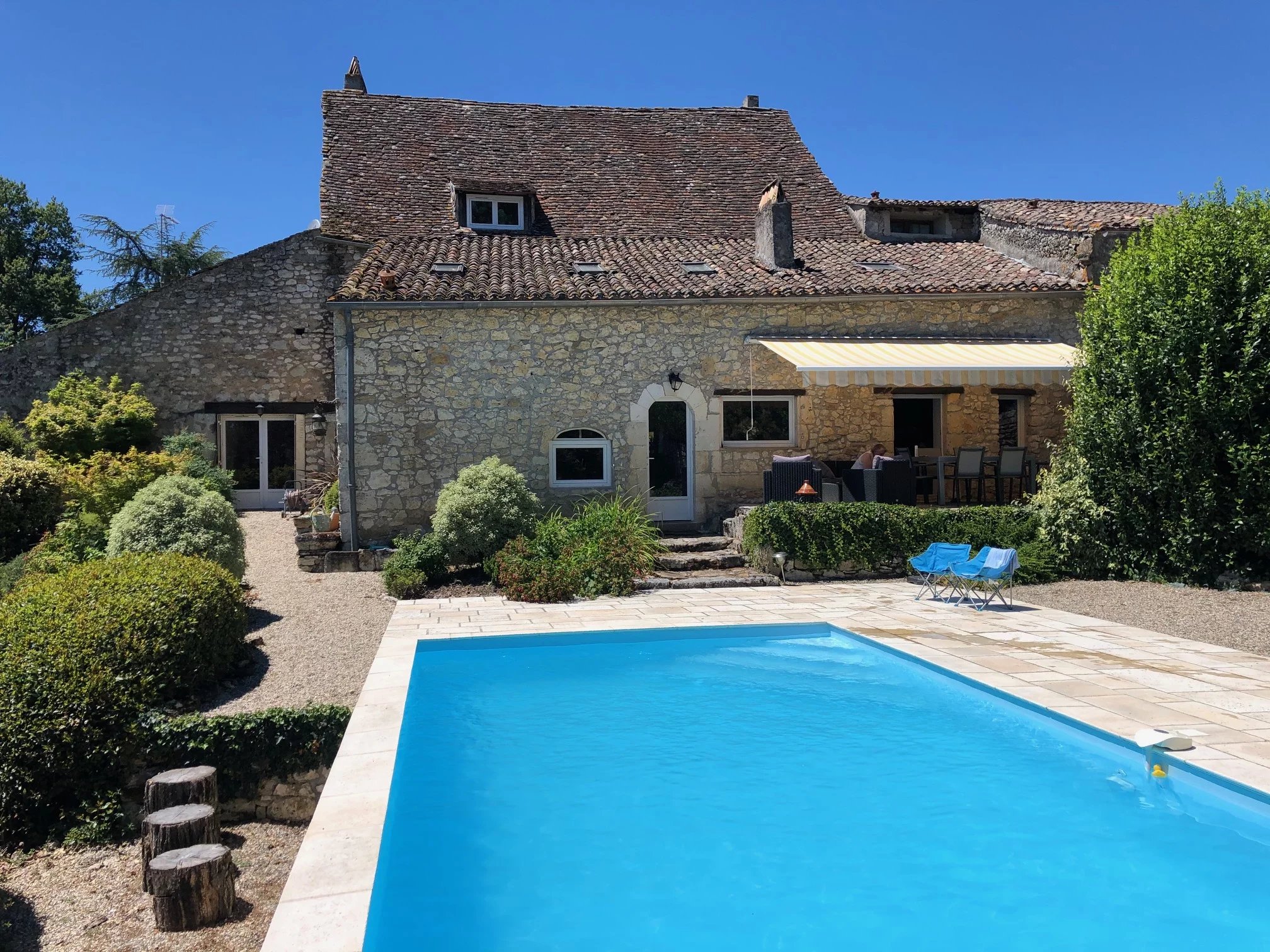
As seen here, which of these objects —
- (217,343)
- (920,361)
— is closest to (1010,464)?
(920,361)

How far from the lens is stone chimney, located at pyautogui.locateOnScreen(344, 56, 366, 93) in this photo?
80.2 feet

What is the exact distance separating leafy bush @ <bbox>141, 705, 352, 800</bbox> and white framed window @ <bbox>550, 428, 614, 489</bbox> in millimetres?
9399

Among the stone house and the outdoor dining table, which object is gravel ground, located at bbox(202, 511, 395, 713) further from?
the outdoor dining table

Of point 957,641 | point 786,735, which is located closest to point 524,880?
point 786,735

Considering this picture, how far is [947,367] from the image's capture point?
15.0m

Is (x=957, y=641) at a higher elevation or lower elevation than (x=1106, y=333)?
lower

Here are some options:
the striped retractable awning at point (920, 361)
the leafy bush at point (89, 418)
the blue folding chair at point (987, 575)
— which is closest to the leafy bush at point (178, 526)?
the striped retractable awning at point (920, 361)

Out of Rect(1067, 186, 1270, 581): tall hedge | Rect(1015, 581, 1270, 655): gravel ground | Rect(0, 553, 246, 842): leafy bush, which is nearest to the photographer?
Rect(0, 553, 246, 842): leafy bush

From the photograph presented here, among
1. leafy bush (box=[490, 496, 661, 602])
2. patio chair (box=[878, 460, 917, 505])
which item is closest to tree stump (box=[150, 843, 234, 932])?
leafy bush (box=[490, 496, 661, 602])

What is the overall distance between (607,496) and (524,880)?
1140 centimetres

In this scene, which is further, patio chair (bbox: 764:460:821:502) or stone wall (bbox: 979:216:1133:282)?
stone wall (bbox: 979:216:1133:282)

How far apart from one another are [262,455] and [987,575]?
1841 cm

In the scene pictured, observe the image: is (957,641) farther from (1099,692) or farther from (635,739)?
(635,739)

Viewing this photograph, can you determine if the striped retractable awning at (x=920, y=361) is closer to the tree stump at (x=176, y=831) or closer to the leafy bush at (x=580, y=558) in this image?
the leafy bush at (x=580, y=558)
